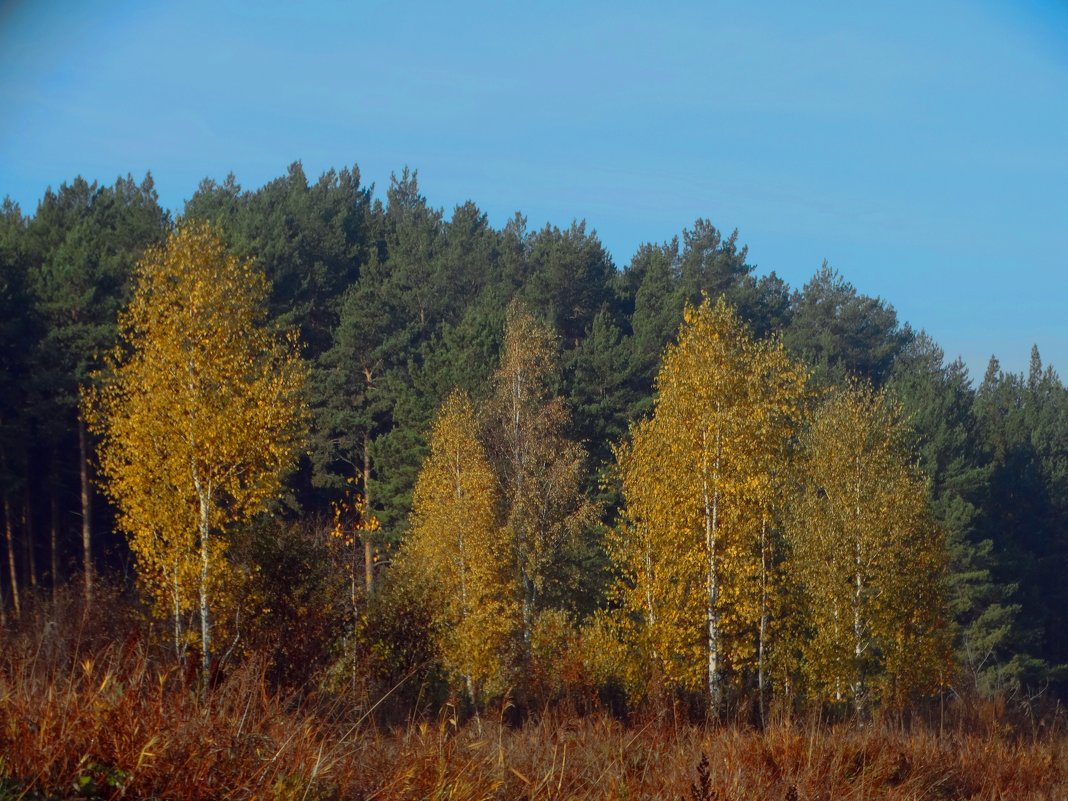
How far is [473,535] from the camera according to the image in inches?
1335

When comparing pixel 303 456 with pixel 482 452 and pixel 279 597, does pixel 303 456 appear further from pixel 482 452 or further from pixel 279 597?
pixel 279 597

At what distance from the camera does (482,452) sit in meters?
35.5

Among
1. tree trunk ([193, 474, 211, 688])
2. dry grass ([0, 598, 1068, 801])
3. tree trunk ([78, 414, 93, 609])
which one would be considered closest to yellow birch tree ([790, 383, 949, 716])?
tree trunk ([193, 474, 211, 688])

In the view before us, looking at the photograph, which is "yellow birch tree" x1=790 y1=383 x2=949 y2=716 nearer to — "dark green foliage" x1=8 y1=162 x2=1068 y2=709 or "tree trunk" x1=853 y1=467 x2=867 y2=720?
"tree trunk" x1=853 y1=467 x2=867 y2=720

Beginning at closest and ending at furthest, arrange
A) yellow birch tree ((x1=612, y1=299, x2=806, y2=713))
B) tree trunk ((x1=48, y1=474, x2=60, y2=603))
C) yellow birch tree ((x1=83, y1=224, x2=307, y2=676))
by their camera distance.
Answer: yellow birch tree ((x1=612, y1=299, x2=806, y2=713))
yellow birch tree ((x1=83, y1=224, x2=307, y2=676))
tree trunk ((x1=48, y1=474, x2=60, y2=603))

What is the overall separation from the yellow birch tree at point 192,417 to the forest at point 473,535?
10 centimetres

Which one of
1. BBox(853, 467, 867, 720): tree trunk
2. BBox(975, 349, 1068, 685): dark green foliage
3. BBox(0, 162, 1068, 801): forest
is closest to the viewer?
BBox(0, 162, 1068, 801): forest

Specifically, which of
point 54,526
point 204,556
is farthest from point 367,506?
point 204,556

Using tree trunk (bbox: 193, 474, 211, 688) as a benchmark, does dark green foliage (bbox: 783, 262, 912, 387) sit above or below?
above

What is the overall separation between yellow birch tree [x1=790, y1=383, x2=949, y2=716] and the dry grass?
18532mm

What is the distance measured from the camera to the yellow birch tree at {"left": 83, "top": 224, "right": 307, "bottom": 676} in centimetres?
2352

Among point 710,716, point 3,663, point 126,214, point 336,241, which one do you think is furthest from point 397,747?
point 336,241

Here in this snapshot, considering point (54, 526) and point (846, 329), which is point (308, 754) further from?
point (846, 329)

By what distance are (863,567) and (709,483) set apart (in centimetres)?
707
